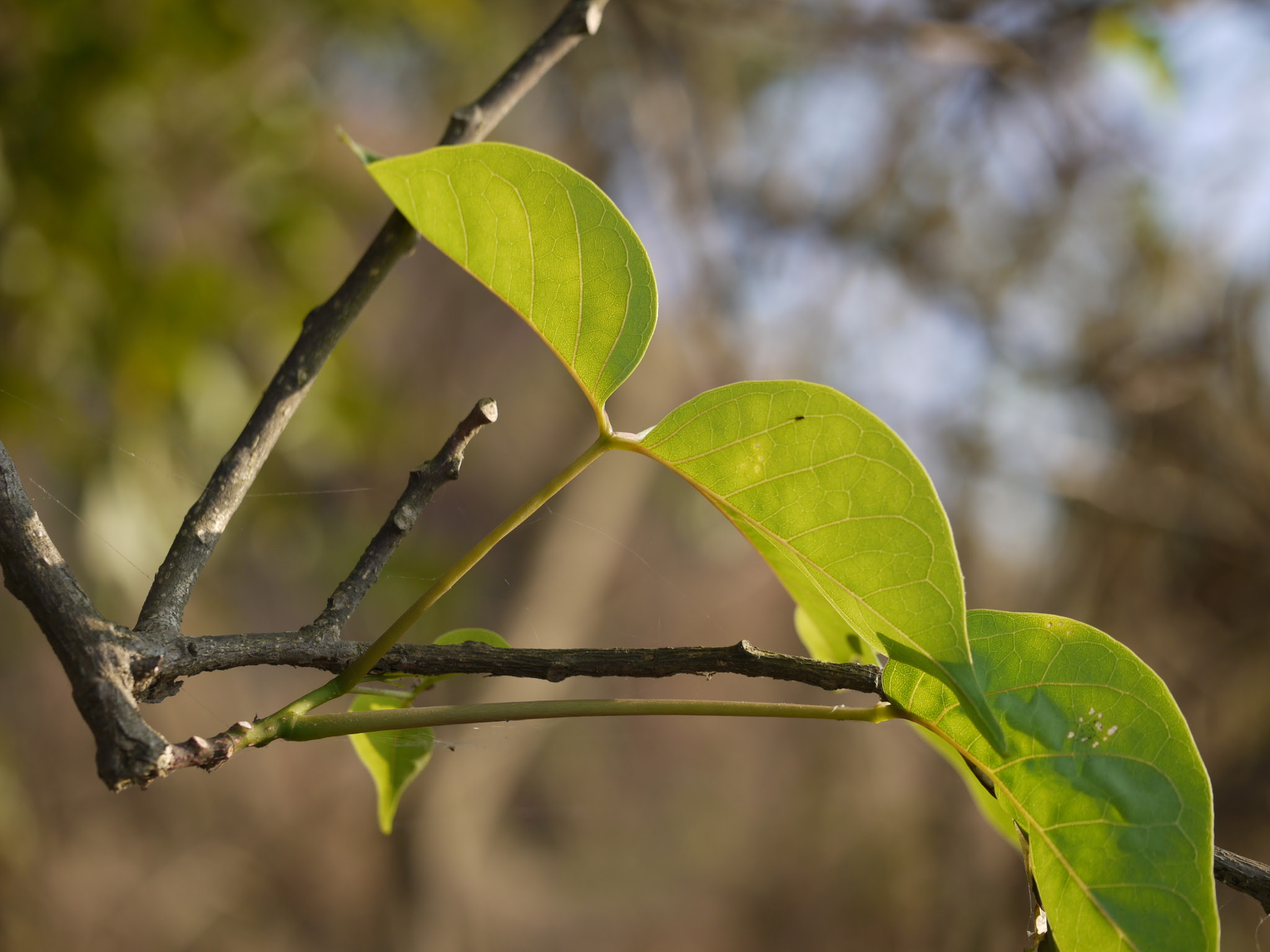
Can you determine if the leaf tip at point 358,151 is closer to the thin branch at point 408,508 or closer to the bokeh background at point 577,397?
the thin branch at point 408,508

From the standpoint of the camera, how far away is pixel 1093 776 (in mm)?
281

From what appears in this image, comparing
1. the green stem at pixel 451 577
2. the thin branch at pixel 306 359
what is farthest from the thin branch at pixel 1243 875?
the thin branch at pixel 306 359

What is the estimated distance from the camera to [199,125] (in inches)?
52.1

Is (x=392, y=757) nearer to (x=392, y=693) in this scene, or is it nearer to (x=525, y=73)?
(x=392, y=693)

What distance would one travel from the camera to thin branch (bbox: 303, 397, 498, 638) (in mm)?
316

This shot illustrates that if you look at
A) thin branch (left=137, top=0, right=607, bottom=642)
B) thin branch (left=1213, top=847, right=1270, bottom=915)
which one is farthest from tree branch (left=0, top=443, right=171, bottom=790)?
thin branch (left=1213, top=847, right=1270, bottom=915)

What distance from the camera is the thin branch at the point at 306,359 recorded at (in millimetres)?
306

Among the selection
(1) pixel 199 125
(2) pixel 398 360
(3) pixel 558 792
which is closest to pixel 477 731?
(1) pixel 199 125

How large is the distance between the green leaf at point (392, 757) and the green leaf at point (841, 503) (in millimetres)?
215

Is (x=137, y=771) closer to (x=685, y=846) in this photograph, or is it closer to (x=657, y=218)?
(x=657, y=218)

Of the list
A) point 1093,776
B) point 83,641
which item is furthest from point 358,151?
point 1093,776

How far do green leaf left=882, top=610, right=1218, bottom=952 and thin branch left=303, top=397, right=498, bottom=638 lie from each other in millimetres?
181

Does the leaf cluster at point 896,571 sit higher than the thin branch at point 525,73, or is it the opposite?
the thin branch at point 525,73

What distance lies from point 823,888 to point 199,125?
291 cm
